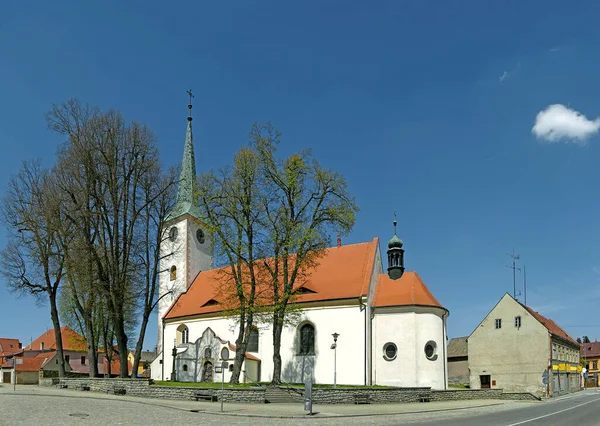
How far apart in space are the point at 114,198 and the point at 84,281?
523 cm

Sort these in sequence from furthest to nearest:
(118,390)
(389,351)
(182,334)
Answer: (182,334), (389,351), (118,390)

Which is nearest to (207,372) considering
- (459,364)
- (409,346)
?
(409,346)

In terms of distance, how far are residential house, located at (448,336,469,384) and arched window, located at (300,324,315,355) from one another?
105 ft

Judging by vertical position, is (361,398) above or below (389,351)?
below

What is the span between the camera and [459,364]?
212ft

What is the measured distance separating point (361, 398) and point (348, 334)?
809cm

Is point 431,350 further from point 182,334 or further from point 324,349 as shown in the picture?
point 182,334

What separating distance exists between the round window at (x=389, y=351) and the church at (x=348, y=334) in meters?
0.06

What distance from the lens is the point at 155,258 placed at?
117 feet

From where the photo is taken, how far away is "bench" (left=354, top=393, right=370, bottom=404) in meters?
27.3

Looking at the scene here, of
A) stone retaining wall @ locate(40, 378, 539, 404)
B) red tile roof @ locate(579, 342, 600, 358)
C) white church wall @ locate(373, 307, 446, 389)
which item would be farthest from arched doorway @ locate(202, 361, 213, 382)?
red tile roof @ locate(579, 342, 600, 358)

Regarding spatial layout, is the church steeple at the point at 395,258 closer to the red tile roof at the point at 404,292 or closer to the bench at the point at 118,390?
the red tile roof at the point at 404,292

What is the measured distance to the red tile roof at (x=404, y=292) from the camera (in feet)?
115

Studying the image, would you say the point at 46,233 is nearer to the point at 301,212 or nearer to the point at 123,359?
the point at 123,359
